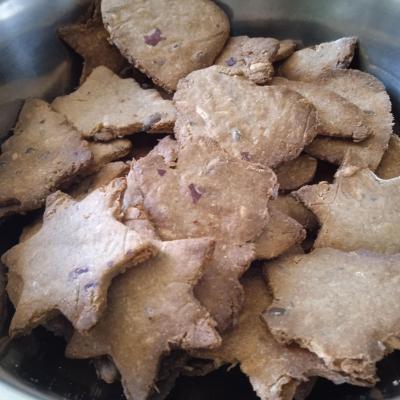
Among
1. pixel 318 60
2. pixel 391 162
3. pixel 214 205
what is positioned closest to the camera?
pixel 214 205

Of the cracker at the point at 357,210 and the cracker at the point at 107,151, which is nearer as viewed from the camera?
the cracker at the point at 357,210

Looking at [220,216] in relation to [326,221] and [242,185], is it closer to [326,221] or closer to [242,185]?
[242,185]

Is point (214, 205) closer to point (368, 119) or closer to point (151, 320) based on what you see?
point (151, 320)

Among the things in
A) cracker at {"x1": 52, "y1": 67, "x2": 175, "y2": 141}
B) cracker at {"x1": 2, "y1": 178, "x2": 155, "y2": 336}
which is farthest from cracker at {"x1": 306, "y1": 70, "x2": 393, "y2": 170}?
cracker at {"x1": 2, "y1": 178, "x2": 155, "y2": 336}

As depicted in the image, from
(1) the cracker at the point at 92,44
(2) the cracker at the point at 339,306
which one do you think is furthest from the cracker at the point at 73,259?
(1) the cracker at the point at 92,44

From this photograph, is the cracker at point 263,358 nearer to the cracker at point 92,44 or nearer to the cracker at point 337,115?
the cracker at point 337,115

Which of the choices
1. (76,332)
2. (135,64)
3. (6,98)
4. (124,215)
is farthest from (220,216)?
(6,98)

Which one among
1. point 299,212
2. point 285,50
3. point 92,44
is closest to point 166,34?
point 92,44

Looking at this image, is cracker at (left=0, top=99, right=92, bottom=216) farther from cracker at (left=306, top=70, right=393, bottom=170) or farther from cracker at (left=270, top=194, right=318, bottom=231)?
cracker at (left=306, top=70, right=393, bottom=170)
